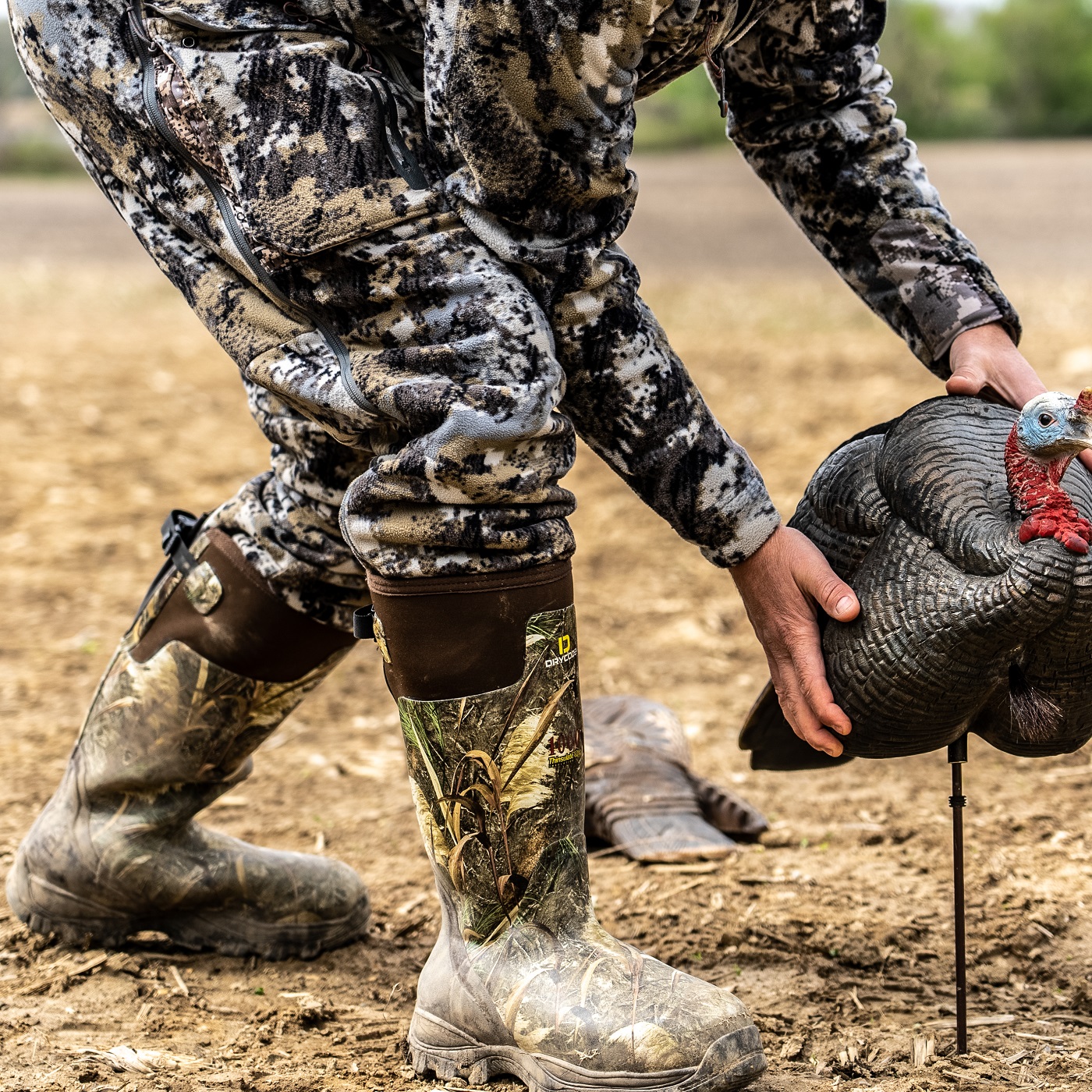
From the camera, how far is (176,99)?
5.48ft

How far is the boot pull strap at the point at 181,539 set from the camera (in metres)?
2.17

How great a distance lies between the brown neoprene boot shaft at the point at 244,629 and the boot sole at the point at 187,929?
0.44 metres

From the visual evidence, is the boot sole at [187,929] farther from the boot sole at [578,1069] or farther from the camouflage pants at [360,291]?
the camouflage pants at [360,291]

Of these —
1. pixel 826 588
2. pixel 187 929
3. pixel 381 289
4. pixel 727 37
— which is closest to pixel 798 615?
pixel 826 588

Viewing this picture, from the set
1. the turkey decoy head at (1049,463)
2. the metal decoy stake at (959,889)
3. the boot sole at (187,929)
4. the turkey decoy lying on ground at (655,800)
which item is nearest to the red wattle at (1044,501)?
the turkey decoy head at (1049,463)

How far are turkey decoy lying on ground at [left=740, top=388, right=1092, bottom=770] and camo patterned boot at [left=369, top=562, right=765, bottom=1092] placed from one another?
39 cm

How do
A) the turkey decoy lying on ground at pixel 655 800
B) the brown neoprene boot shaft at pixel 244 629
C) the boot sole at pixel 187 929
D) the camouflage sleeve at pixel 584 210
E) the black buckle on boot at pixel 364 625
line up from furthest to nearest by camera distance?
1. the turkey decoy lying on ground at pixel 655 800
2. the boot sole at pixel 187 929
3. the brown neoprene boot shaft at pixel 244 629
4. the black buckle on boot at pixel 364 625
5. the camouflage sleeve at pixel 584 210

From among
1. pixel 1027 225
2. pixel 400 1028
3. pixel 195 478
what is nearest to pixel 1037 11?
pixel 1027 225

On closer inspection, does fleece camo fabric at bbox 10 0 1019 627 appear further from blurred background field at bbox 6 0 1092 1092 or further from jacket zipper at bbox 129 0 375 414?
blurred background field at bbox 6 0 1092 1092

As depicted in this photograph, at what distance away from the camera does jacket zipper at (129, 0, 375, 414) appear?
1689 millimetres

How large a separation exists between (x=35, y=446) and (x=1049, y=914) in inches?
167

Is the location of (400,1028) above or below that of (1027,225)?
below

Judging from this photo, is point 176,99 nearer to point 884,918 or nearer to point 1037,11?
point 884,918

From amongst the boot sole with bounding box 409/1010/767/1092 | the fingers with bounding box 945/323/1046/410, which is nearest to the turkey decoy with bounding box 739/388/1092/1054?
the fingers with bounding box 945/323/1046/410
